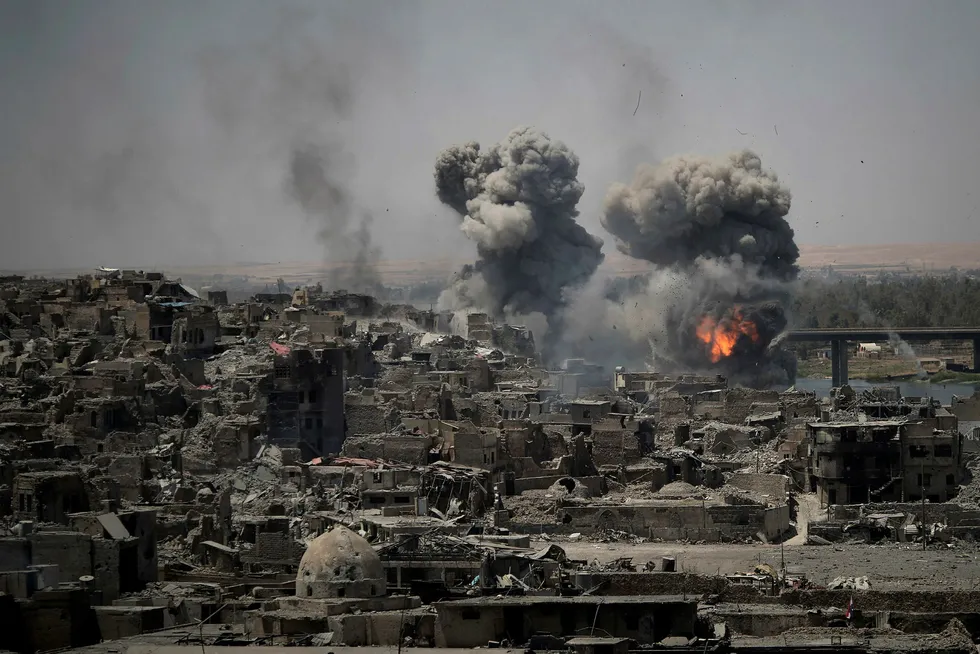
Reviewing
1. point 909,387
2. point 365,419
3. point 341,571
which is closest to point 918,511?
point 365,419

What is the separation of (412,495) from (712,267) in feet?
188

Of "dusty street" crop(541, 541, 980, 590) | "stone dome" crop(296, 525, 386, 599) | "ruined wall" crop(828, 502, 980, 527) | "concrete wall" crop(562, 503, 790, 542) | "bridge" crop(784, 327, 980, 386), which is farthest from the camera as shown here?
"bridge" crop(784, 327, 980, 386)

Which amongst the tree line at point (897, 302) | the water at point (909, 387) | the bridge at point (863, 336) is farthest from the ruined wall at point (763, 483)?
the tree line at point (897, 302)

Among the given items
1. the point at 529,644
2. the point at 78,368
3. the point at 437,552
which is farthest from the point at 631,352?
the point at 529,644

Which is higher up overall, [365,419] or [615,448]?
[365,419]

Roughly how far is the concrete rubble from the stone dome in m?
0.05

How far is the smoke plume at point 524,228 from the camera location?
116 m

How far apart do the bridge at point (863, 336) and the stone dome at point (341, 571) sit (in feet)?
320

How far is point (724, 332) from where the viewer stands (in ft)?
349

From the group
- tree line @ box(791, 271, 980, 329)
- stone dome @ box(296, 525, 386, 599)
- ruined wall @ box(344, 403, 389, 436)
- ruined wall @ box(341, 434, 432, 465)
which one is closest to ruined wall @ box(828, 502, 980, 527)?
ruined wall @ box(341, 434, 432, 465)

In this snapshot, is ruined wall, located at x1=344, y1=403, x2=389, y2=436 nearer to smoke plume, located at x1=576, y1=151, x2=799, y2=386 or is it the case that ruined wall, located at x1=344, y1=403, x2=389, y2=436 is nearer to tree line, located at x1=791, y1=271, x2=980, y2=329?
smoke plume, located at x1=576, y1=151, x2=799, y2=386

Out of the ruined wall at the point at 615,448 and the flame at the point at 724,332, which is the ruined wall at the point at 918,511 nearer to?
the ruined wall at the point at 615,448

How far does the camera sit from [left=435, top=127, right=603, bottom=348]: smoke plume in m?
116

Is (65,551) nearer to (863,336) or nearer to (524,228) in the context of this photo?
(524,228)
